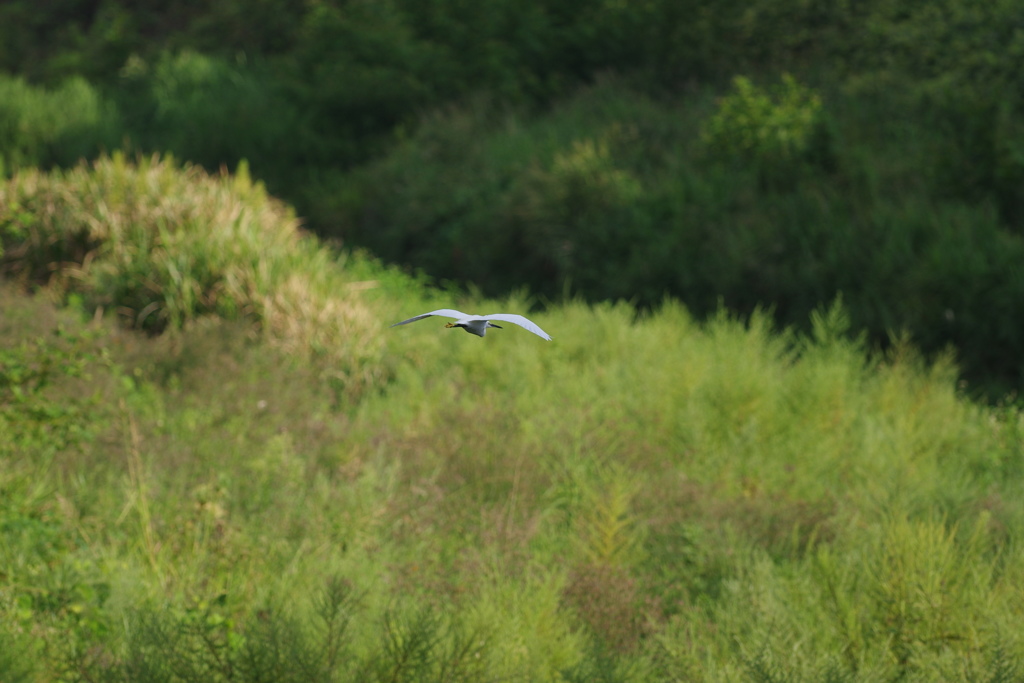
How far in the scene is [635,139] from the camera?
1396cm

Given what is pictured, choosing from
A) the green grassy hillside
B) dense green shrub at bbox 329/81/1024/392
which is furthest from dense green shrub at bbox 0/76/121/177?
the green grassy hillside

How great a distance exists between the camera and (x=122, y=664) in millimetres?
3600

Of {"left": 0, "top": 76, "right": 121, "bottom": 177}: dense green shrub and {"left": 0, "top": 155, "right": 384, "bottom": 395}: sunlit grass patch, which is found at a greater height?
{"left": 0, "top": 155, "right": 384, "bottom": 395}: sunlit grass patch

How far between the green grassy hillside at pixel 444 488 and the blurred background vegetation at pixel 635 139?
1.29 meters

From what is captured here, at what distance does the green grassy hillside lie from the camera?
12.6 feet

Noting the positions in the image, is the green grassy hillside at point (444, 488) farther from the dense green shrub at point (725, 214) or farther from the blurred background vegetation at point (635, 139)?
the blurred background vegetation at point (635, 139)

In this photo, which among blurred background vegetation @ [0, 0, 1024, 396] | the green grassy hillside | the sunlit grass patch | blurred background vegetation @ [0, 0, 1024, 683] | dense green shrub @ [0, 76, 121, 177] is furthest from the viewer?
dense green shrub @ [0, 76, 121, 177]

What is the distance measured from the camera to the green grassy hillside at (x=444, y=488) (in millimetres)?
3848

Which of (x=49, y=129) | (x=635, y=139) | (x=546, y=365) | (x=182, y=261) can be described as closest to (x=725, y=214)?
(x=635, y=139)

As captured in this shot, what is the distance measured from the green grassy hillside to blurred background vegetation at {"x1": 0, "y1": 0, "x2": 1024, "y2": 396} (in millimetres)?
1287

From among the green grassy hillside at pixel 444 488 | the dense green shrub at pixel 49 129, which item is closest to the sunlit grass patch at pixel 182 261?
the green grassy hillside at pixel 444 488

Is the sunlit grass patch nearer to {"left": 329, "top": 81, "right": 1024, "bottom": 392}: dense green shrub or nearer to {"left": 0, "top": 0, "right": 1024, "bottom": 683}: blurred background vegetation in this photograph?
{"left": 0, "top": 0, "right": 1024, "bottom": 683}: blurred background vegetation

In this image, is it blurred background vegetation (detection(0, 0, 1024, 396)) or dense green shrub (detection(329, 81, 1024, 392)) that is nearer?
dense green shrub (detection(329, 81, 1024, 392))

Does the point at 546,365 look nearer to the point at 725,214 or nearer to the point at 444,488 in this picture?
the point at 444,488
